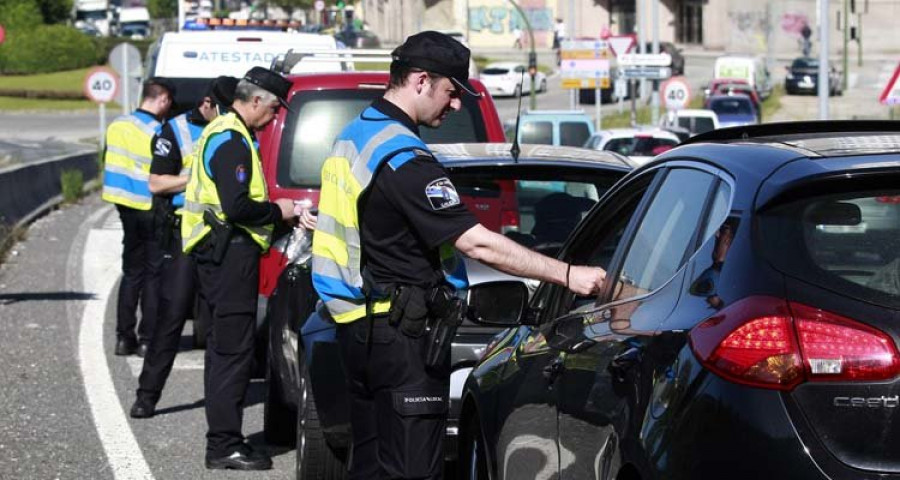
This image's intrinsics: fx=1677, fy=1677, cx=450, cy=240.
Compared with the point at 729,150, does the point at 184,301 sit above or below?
below

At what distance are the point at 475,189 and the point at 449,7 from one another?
96205 millimetres

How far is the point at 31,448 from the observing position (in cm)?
831

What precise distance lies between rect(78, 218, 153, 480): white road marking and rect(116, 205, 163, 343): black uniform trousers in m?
0.30

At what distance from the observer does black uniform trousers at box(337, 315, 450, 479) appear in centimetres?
508

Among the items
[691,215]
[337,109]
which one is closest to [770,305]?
[691,215]

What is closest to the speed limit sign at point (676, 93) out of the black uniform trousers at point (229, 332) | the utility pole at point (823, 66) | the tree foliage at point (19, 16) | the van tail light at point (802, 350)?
the utility pole at point (823, 66)

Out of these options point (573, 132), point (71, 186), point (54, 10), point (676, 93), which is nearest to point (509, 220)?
point (71, 186)

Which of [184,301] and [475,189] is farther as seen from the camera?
[184,301]

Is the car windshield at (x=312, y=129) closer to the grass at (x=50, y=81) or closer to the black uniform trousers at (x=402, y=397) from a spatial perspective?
the black uniform trousers at (x=402, y=397)

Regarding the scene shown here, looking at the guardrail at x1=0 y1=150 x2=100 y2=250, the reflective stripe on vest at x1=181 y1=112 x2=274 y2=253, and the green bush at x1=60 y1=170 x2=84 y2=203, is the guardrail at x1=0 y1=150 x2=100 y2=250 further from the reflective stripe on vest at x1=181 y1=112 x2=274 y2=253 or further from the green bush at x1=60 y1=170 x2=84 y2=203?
the reflective stripe on vest at x1=181 y1=112 x2=274 y2=253

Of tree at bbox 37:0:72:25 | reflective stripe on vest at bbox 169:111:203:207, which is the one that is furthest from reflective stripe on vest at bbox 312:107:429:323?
tree at bbox 37:0:72:25

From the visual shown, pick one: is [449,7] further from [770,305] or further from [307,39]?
[770,305]

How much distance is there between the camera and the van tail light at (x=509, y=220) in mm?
7898

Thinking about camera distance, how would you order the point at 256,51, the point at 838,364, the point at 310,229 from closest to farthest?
the point at 838,364
the point at 310,229
the point at 256,51
